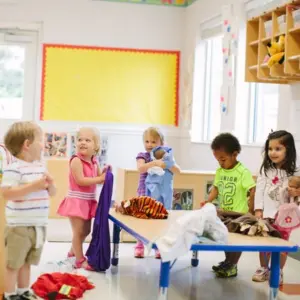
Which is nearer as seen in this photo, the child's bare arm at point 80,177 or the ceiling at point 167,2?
the child's bare arm at point 80,177

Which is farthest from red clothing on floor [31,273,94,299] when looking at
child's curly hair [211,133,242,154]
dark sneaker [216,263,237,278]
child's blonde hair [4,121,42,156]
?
child's curly hair [211,133,242,154]

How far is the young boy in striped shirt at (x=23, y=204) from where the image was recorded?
105 inches

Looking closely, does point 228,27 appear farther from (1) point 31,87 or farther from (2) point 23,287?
(2) point 23,287

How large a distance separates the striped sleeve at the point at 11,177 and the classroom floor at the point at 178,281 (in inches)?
27.8

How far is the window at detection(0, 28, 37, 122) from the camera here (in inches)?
265

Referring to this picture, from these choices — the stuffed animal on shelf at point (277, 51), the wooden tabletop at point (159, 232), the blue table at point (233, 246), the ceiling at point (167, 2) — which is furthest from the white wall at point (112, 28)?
the blue table at point (233, 246)

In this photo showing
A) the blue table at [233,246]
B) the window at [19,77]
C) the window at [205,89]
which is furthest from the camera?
the window at [19,77]

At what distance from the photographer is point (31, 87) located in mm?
6766

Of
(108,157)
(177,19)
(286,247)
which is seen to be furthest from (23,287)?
(177,19)

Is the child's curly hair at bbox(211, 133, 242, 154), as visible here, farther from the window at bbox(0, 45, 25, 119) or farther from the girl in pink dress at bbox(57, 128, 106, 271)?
the window at bbox(0, 45, 25, 119)

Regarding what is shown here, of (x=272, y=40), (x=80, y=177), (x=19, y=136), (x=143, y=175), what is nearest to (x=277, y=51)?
(x=272, y=40)

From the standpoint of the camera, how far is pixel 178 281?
3.44 meters

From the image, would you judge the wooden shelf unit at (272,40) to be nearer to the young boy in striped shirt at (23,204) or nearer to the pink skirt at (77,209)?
the pink skirt at (77,209)

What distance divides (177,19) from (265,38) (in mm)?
2945
